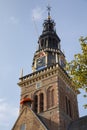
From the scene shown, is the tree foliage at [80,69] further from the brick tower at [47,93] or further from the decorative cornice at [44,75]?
the decorative cornice at [44,75]

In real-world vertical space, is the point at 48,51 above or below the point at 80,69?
above

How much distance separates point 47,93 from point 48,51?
8.38m

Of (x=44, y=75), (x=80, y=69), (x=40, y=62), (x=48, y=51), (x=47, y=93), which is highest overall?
(x=48, y=51)

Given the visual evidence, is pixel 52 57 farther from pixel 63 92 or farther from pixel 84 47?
pixel 84 47

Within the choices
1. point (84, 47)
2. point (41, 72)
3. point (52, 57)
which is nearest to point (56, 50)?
point (52, 57)

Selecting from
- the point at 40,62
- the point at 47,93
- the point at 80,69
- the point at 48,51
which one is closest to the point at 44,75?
the point at 47,93

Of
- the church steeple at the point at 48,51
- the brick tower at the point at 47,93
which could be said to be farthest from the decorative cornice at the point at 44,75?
the church steeple at the point at 48,51

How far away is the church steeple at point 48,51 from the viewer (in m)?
37.9

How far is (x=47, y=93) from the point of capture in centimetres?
3325

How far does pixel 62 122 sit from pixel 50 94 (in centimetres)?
462

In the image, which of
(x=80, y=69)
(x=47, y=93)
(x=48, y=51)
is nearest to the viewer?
(x=80, y=69)

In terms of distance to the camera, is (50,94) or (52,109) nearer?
(52,109)

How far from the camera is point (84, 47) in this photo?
45.5 ft

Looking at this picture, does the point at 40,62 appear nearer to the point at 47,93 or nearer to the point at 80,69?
the point at 47,93
